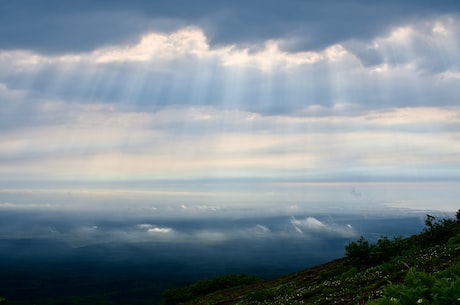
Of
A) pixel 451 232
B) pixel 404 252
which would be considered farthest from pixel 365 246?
pixel 451 232

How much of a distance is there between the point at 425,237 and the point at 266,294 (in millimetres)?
14221

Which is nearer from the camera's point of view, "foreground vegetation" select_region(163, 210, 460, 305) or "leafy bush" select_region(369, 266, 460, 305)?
"leafy bush" select_region(369, 266, 460, 305)

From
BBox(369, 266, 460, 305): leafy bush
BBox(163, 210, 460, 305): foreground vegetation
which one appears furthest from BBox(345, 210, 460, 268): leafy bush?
BBox(369, 266, 460, 305): leafy bush

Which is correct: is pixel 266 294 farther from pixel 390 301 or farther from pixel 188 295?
pixel 188 295

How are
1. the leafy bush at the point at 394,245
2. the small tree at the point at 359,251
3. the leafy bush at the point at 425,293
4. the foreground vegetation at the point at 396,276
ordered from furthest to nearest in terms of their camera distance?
1. the small tree at the point at 359,251
2. the leafy bush at the point at 394,245
3. the foreground vegetation at the point at 396,276
4. the leafy bush at the point at 425,293

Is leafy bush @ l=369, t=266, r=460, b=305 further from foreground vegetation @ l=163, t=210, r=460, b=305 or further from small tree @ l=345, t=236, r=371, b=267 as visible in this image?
small tree @ l=345, t=236, r=371, b=267

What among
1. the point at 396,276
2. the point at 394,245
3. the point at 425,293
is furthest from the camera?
the point at 394,245

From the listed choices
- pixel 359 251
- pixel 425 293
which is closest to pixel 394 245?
pixel 359 251

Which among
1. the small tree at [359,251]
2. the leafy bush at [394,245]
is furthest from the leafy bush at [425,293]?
the small tree at [359,251]

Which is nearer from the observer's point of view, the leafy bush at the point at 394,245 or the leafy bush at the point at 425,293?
the leafy bush at the point at 425,293

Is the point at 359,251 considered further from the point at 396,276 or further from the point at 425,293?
the point at 425,293

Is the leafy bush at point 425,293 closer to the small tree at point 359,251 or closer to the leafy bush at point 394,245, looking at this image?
the leafy bush at point 394,245

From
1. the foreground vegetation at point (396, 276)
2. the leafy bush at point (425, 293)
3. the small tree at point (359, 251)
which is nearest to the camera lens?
the leafy bush at point (425, 293)

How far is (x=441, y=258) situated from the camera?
26.2 meters
